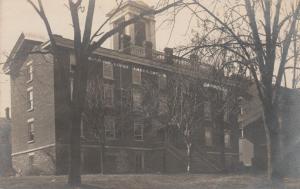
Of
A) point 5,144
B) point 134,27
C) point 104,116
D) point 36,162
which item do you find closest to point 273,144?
point 104,116

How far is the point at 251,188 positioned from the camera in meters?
14.1

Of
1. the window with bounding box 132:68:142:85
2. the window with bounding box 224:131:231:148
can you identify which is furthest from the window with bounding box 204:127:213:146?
the window with bounding box 132:68:142:85

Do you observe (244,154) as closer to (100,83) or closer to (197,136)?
(197,136)

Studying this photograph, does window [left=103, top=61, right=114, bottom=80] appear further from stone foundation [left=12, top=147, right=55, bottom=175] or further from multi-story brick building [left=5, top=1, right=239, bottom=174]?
stone foundation [left=12, top=147, right=55, bottom=175]

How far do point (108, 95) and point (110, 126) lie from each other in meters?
2.22

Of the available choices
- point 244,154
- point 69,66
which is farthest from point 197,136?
point 69,66

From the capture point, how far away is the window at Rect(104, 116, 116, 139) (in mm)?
31156

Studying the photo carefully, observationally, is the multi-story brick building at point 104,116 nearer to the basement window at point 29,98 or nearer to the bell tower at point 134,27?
the basement window at point 29,98

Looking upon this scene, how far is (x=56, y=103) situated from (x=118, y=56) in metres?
6.47

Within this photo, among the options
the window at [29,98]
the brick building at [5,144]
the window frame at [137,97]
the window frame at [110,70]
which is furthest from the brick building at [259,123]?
the brick building at [5,144]

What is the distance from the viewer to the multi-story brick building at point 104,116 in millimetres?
30688

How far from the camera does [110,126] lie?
32.0 meters

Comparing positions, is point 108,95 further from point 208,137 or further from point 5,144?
point 5,144

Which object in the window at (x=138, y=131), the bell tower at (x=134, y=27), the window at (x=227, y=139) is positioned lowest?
the window at (x=227, y=139)
